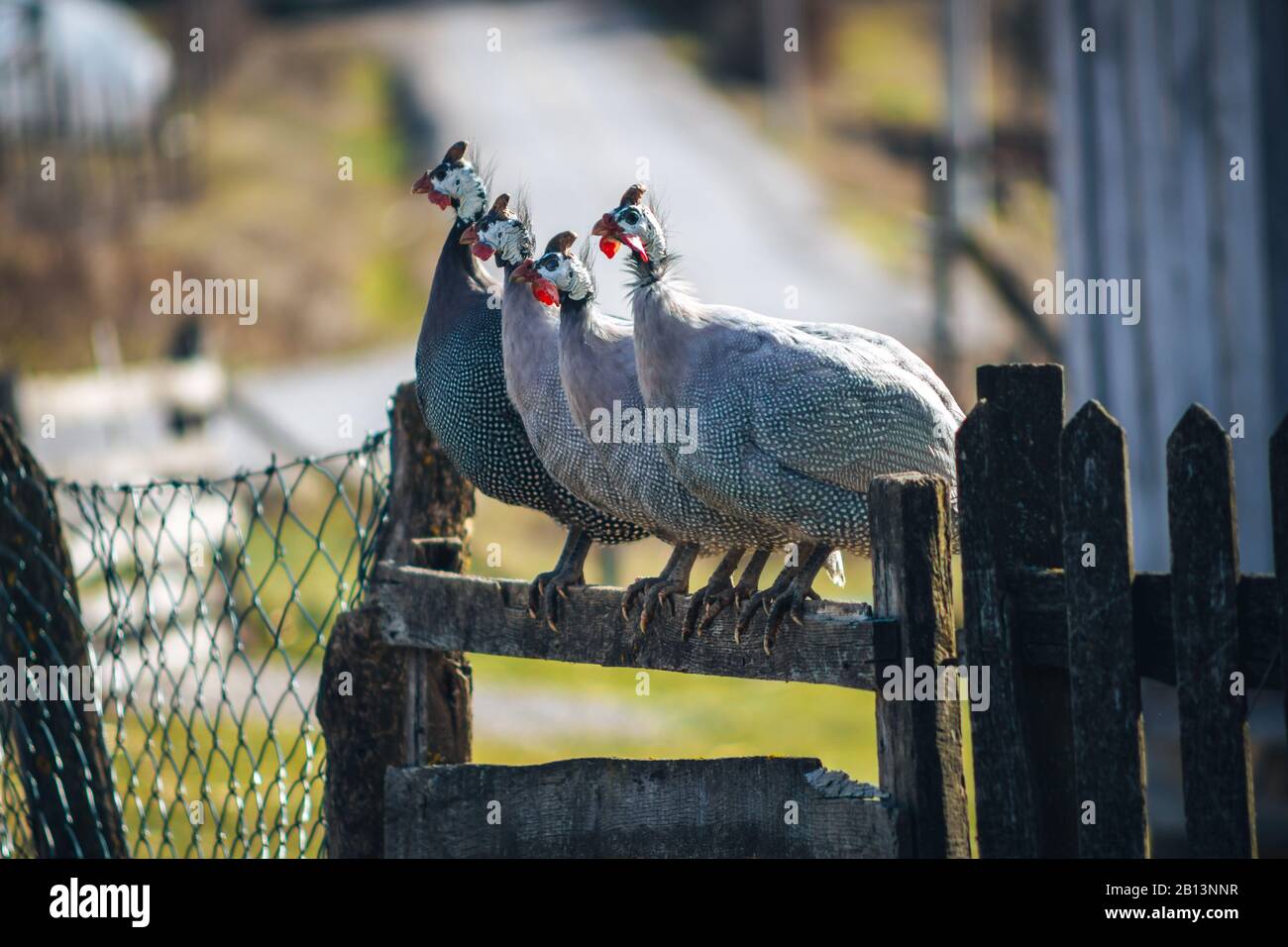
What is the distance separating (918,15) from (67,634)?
37.7 meters

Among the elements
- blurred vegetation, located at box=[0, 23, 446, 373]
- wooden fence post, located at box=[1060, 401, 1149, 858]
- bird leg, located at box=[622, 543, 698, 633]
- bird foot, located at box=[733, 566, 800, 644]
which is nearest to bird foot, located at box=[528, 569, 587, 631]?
bird leg, located at box=[622, 543, 698, 633]

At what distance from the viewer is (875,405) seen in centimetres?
299

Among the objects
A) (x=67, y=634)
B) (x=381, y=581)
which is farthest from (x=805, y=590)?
(x=67, y=634)

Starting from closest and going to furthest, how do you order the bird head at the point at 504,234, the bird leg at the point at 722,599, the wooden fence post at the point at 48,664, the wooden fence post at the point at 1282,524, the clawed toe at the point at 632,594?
the wooden fence post at the point at 1282,524
the bird leg at the point at 722,599
the clawed toe at the point at 632,594
the bird head at the point at 504,234
the wooden fence post at the point at 48,664

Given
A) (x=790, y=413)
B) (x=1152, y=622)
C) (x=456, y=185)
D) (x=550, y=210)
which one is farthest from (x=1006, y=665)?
(x=550, y=210)

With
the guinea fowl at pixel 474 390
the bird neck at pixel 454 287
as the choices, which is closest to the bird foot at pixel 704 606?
the guinea fowl at pixel 474 390

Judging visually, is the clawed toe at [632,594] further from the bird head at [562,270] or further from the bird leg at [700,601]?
the bird head at [562,270]

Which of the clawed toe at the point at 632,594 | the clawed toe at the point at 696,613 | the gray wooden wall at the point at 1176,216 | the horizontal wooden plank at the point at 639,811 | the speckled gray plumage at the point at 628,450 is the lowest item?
the horizontal wooden plank at the point at 639,811

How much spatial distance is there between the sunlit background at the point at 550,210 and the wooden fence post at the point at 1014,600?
134 cm

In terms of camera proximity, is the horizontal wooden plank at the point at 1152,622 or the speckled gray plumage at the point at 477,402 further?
the speckled gray plumage at the point at 477,402

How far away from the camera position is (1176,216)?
6.29 meters

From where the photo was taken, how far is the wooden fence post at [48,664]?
3.98m

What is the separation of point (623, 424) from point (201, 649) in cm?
532

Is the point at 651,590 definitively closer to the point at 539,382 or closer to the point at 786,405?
the point at 786,405
